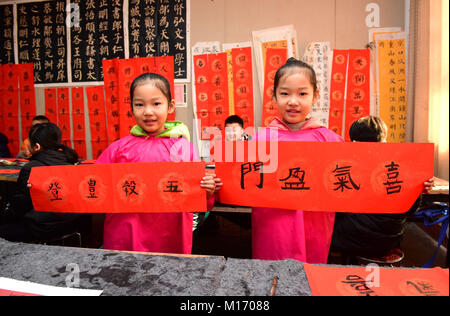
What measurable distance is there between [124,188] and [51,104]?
450 cm

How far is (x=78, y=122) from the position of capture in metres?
4.53

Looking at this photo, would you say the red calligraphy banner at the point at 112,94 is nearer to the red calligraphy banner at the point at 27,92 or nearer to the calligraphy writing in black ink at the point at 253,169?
the red calligraphy banner at the point at 27,92

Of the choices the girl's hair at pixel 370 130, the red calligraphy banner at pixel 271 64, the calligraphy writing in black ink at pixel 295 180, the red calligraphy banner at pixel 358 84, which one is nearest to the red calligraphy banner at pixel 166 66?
the red calligraphy banner at pixel 271 64

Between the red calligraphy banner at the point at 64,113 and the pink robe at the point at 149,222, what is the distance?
12.8 feet

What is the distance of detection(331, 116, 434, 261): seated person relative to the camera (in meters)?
1.65

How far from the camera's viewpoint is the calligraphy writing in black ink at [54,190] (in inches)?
48.1

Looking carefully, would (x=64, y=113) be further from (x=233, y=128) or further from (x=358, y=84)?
(x=358, y=84)

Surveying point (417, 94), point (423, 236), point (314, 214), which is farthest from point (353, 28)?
point (314, 214)

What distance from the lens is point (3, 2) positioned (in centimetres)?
460

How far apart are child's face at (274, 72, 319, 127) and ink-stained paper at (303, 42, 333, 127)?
289 centimetres

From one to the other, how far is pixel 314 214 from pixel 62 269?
3.48 feet

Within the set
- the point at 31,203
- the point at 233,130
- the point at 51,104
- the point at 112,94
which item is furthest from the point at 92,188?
the point at 51,104

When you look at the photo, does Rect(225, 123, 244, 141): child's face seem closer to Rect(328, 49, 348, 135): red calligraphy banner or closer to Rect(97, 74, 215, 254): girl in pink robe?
Rect(328, 49, 348, 135): red calligraphy banner

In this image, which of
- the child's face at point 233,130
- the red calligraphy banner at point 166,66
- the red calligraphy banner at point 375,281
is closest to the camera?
the red calligraphy banner at point 375,281
